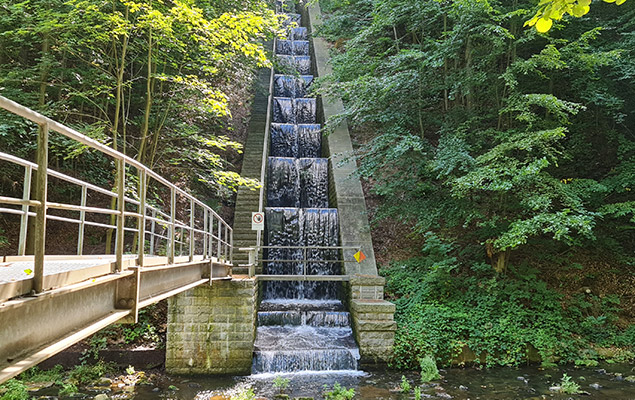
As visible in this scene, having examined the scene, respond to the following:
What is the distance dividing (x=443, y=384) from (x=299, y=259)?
591 centimetres

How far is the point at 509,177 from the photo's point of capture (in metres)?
8.38


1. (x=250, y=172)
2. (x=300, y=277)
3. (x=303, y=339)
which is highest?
(x=250, y=172)

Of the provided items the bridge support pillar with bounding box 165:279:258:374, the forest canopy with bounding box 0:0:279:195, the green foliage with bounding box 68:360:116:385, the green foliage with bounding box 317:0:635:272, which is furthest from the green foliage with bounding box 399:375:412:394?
the green foliage with bounding box 68:360:116:385

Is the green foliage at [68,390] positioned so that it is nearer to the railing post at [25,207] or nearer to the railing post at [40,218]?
the railing post at [25,207]

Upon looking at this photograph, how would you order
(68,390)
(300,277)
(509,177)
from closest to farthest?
(68,390)
(509,177)
(300,277)

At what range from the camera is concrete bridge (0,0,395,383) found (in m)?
2.19

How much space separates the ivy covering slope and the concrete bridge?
1.65 m

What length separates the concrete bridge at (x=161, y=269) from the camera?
7.18 feet

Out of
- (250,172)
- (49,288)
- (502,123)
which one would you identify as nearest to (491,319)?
(502,123)

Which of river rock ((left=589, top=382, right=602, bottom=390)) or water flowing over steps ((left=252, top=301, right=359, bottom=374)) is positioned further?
water flowing over steps ((left=252, top=301, right=359, bottom=374))

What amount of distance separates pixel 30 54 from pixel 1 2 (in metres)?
2.99

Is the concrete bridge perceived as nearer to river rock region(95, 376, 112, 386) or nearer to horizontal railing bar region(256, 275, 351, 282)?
horizontal railing bar region(256, 275, 351, 282)

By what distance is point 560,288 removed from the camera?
33.4 ft

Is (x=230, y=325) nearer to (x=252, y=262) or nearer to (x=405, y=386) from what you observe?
(x=252, y=262)
